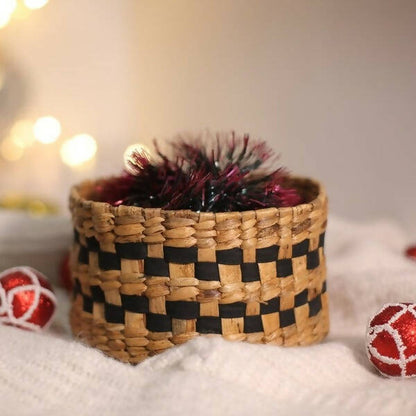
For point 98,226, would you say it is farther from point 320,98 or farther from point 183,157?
point 320,98

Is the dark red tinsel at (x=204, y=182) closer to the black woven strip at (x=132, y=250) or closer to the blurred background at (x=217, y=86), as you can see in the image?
the black woven strip at (x=132, y=250)

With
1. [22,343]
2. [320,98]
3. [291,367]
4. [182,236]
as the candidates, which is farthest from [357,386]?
[320,98]

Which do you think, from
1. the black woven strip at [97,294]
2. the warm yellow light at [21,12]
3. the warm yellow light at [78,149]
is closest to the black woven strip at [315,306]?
the black woven strip at [97,294]

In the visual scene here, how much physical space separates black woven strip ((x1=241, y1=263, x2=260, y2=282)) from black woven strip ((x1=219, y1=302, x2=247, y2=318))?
0.03 m

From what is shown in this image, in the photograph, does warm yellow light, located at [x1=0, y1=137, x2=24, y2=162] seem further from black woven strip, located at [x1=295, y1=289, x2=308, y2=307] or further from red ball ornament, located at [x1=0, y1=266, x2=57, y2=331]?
black woven strip, located at [x1=295, y1=289, x2=308, y2=307]

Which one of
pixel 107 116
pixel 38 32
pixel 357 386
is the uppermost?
pixel 38 32

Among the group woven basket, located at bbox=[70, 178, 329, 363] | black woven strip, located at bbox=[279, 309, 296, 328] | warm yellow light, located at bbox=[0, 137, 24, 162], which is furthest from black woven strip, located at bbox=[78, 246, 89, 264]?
warm yellow light, located at bbox=[0, 137, 24, 162]

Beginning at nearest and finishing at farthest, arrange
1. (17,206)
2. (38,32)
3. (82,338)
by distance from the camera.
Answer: (82,338)
(17,206)
(38,32)

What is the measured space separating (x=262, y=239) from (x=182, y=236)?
8cm

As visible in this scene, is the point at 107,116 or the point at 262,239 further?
the point at 107,116

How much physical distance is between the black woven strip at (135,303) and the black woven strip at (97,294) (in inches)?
1.2

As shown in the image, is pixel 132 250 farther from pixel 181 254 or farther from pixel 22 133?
pixel 22 133

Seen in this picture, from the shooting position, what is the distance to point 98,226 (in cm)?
59

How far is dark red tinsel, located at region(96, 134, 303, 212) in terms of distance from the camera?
23.8 inches
